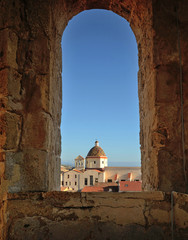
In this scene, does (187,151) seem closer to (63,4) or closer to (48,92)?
(48,92)

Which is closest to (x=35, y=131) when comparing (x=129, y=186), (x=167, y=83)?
(x=167, y=83)

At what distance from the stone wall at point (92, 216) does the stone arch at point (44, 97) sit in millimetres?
132

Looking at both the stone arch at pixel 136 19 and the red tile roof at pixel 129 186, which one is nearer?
the stone arch at pixel 136 19

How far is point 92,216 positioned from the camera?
1.73 m

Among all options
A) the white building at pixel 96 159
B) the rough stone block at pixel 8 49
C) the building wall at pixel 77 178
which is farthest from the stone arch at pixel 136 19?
the white building at pixel 96 159

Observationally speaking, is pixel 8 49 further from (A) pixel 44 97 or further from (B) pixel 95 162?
(B) pixel 95 162

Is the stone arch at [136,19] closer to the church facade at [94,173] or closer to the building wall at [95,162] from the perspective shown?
the church facade at [94,173]

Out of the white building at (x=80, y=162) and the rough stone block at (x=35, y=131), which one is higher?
the rough stone block at (x=35, y=131)

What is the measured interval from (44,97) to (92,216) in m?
1.12

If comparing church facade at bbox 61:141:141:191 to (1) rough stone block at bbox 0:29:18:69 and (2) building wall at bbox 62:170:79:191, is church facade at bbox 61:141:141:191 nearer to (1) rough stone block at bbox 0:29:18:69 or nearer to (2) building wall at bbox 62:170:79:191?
→ (2) building wall at bbox 62:170:79:191

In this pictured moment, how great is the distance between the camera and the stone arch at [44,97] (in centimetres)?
178

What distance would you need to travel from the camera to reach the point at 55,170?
223 centimetres

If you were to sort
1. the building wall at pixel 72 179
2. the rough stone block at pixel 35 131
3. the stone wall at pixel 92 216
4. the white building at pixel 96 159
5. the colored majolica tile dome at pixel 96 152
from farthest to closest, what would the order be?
the colored majolica tile dome at pixel 96 152, the white building at pixel 96 159, the building wall at pixel 72 179, the rough stone block at pixel 35 131, the stone wall at pixel 92 216

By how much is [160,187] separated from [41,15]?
75.3 inches
